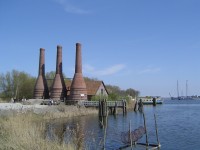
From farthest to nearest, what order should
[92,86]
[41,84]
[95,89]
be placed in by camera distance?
[92,86] → [95,89] → [41,84]

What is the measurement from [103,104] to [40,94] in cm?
2198

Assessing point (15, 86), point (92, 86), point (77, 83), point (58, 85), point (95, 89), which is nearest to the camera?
point (77, 83)

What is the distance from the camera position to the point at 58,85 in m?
61.4

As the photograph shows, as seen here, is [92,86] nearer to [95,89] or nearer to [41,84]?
[95,89]

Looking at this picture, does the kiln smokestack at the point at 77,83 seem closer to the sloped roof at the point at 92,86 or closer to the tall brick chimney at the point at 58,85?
the tall brick chimney at the point at 58,85

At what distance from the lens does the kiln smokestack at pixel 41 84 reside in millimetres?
63250

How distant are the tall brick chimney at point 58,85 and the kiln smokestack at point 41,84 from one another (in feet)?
10.2

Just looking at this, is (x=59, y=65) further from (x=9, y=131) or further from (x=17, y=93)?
(x=9, y=131)

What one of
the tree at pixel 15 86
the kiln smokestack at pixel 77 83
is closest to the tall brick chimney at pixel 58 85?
the kiln smokestack at pixel 77 83

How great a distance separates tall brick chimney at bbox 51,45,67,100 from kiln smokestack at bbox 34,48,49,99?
311 centimetres

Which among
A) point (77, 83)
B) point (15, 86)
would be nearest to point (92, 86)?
point (77, 83)

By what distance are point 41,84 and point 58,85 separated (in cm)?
440

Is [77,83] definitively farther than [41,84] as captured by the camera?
No

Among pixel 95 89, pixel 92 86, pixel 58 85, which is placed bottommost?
pixel 95 89
